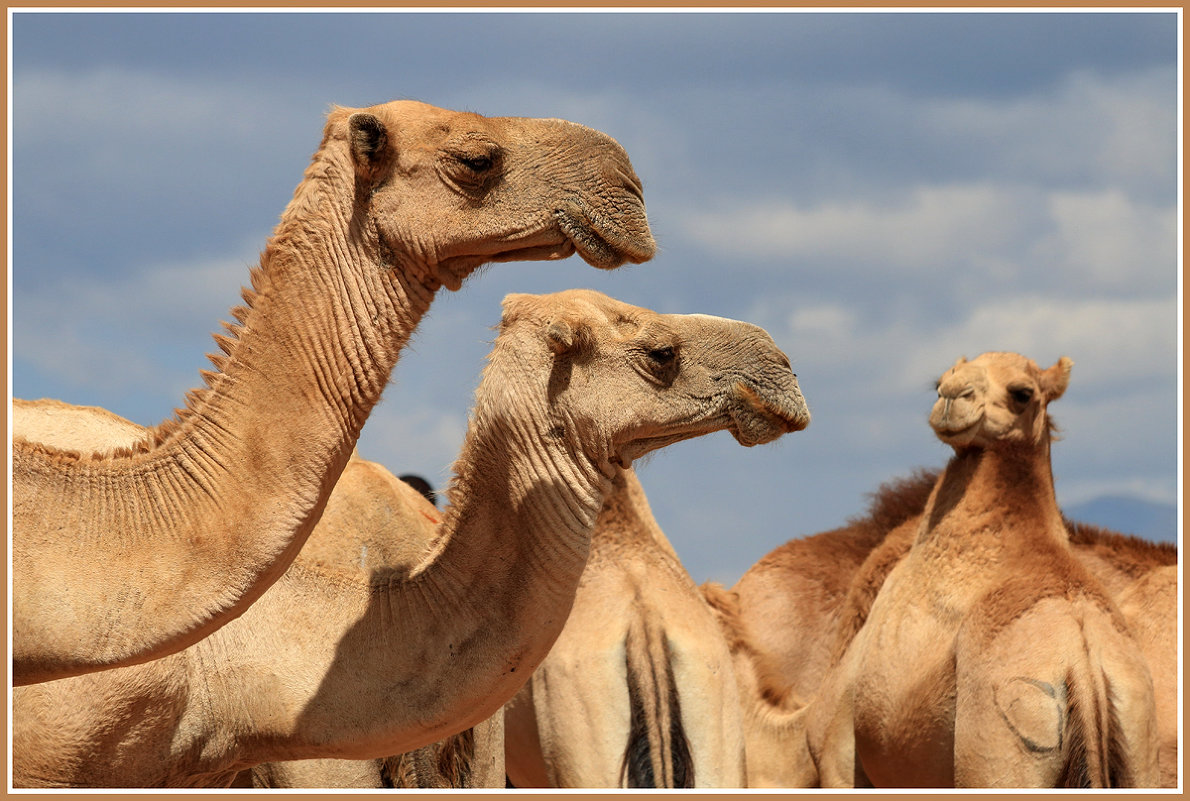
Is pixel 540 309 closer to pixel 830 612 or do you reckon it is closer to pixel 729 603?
pixel 729 603

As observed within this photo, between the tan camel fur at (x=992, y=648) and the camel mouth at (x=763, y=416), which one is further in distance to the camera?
the tan camel fur at (x=992, y=648)

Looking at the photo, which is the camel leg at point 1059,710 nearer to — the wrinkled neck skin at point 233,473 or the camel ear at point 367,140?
the wrinkled neck skin at point 233,473

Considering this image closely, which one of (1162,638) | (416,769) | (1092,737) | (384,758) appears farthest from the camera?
(1162,638)

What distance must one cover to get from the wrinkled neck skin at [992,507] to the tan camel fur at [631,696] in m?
1.60

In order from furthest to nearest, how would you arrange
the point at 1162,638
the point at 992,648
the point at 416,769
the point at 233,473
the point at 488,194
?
the point at 1162,638, the point at 992,648, the point at 416,769, the point at 488,194, the point at 233,473

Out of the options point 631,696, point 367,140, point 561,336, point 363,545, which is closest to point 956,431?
point 631,696

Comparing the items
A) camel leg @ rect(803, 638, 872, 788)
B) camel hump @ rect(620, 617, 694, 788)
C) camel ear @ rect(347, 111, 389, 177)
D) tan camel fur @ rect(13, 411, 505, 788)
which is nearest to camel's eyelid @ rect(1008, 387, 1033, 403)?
camel leg @ rect(803, 638, 872, 788)

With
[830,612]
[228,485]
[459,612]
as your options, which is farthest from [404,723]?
[830,612]

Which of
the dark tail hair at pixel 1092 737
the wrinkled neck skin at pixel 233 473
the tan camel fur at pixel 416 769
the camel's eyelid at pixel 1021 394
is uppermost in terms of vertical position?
the camel's eyelid at pixel 1021 394

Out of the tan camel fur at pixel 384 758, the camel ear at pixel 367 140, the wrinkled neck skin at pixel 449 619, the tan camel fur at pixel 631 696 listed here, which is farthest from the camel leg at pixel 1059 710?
the camel ear at pixel 367 140

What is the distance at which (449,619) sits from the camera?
5133 mm

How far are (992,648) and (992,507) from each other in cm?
110

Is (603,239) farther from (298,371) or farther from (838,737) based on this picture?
(838,737)

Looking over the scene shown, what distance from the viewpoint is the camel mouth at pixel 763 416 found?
509 cm
